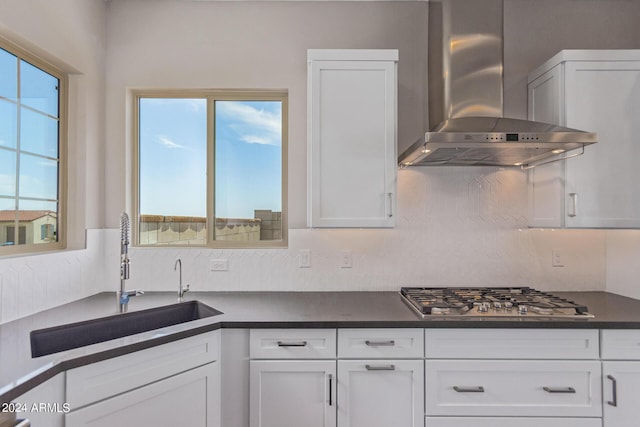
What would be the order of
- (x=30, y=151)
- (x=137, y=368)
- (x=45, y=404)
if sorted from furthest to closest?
(x=30, y=151), (x=137, y=368), (x=45, y=404)

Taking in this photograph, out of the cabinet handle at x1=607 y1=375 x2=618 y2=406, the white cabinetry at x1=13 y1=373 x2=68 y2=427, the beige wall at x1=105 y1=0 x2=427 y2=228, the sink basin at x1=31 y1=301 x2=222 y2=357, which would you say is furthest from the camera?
the beige wall at x1=105 y1=0 x2=427 y2=228

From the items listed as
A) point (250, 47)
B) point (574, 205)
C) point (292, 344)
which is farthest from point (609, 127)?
point (250, 47)

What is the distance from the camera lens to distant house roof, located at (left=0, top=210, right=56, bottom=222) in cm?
170

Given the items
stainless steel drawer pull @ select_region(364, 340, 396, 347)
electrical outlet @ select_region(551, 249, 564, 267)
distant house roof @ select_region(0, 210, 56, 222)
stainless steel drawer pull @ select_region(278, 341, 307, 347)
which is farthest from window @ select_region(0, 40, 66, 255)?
electrical outlet @ select_region(551, 249, 564, 267)

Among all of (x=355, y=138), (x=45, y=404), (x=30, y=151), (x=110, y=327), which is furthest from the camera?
(x=355, y=138)

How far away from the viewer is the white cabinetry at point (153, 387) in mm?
1289

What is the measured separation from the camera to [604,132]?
1.95 meters

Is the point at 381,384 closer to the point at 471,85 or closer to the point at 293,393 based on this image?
the point at 293,393

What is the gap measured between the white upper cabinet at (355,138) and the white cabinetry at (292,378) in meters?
0.65

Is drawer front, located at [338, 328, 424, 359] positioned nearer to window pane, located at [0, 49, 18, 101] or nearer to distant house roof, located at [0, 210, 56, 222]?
distant house roof, located at [0, 210, 56, 222]

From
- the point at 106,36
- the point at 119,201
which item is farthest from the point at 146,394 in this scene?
the point at 106,36

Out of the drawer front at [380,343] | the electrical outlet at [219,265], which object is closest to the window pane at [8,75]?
the electrical outlet at [219,265]

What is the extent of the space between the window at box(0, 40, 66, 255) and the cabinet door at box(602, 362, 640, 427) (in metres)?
2.95

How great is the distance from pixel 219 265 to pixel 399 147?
1432 millimetres
